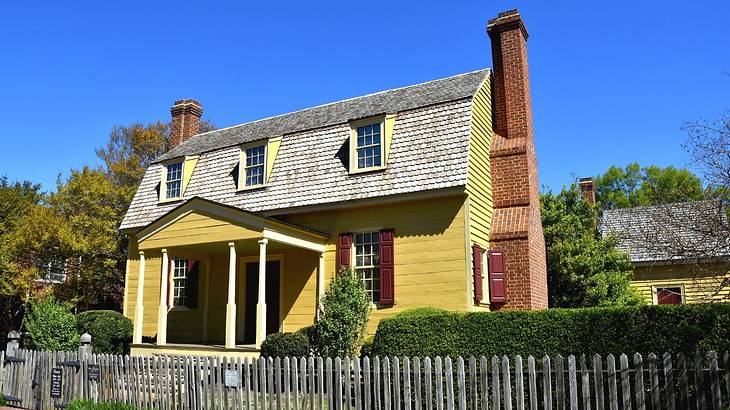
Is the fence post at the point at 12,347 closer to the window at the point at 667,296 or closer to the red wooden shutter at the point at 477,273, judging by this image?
the red wooden shutter at the point at 477,273

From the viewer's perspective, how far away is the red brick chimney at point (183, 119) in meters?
23.8

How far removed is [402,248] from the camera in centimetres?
1477

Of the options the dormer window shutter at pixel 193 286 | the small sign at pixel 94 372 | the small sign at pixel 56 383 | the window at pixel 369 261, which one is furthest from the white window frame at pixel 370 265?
the small sign at pixel 56 383

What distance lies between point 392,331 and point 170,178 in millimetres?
12112

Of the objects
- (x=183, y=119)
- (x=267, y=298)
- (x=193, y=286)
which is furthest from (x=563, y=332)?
(x=183, y=119)

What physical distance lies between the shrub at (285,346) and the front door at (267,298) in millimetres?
3439

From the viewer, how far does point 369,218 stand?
15.4 m

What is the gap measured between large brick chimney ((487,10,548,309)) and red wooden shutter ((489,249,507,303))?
27 cm

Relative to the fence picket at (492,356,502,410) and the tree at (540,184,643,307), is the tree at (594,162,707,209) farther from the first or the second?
the fence picket at (492,356,502,410)

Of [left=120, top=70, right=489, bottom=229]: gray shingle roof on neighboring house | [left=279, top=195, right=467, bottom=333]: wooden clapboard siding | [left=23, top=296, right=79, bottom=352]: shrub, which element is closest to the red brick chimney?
[left=120, top=70, right=489, bottom=229]: gray shingle roof on neighboring house

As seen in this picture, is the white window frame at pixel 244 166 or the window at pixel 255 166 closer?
the white window frame at pixel 244 166

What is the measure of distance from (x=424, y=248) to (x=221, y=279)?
22.8 ft

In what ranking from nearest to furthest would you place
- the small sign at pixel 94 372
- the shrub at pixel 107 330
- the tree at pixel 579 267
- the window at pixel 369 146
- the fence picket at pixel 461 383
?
the fence picket at pixel 461 383 < the small sign at pixel 94 372 < the window at pixel 369 146 < the shrub at pixel 107 330 < the tree at pixel 579 267

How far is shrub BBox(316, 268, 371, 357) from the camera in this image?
1274 cm
